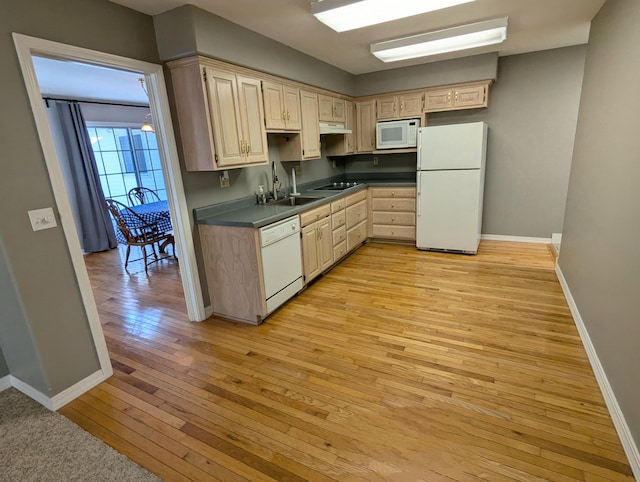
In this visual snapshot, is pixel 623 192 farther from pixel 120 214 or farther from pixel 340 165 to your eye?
pixel 120 214

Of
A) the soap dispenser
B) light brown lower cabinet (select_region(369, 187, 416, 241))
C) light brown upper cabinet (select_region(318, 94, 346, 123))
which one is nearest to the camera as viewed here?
the soap dispenser

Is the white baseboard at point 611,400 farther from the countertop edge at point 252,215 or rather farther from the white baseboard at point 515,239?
the countertop edge at point 252,215

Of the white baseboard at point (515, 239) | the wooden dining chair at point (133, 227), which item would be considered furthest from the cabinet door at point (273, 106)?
the white baseboard at point (515, 239)

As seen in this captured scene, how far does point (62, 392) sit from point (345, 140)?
4.18 m

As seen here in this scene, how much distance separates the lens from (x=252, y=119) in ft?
9.83

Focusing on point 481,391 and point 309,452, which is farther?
point 481,391

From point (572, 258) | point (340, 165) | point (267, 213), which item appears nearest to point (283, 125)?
point (267, 213)

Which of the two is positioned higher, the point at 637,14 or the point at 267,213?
the point at 637,14

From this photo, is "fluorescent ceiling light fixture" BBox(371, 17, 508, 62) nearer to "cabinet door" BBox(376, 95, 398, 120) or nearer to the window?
"cabinet door" BBox(376, 95, 398, 120)

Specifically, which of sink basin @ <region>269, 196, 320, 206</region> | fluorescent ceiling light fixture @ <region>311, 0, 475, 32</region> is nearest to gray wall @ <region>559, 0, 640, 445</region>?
fluorescent ceiling light fixture @ <region>311, 0, 475, 32</region>

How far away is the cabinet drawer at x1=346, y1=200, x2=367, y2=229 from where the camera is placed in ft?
14.5

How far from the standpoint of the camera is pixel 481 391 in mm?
2000

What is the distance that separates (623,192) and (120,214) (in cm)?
514

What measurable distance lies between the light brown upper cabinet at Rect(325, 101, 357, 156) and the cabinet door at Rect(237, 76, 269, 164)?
6.44 ft
